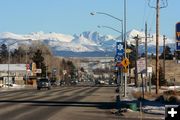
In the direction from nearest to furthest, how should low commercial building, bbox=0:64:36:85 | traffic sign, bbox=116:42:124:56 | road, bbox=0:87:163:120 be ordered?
road, bbox=0:87:163:120
traffic sign, bbox=116:42:124:56
low commercial building, bbox=0:64:36:85

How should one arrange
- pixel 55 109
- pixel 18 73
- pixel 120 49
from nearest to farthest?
pixel 55 109 → pixel 120 49 → pixel 18 73

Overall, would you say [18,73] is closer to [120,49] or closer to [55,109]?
[120,49]

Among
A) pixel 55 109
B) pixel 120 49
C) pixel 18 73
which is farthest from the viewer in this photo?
pixel 18 73

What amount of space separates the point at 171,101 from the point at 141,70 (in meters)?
3.63

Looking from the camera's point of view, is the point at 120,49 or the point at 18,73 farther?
the point at 18,73

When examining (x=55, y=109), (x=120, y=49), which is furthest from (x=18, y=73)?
(x=55, y=109)

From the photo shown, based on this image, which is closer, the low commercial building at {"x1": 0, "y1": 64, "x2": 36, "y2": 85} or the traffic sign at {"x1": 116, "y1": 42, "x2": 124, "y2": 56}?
the traffic sign at {"x1": 116, "y1": 42, "x2": 124, "y2": 56}

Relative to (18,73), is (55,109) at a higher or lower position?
lower

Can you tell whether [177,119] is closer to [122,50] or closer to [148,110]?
[148,110]

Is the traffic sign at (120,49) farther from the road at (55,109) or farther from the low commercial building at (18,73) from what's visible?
the low commercial building at (18,73)

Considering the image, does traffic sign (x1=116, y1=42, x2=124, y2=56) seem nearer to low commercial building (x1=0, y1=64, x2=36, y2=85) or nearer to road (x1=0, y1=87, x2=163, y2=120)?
road (x1=0, y1=87, x2=163, y2=120)

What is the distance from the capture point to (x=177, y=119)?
35.3 ft

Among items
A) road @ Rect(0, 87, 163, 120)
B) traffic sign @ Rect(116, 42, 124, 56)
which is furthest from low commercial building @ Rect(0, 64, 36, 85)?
road @ Rect(0, 87, 163, 120)

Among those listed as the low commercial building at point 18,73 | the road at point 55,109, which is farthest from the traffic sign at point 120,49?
the low commercial building at point 18,73
